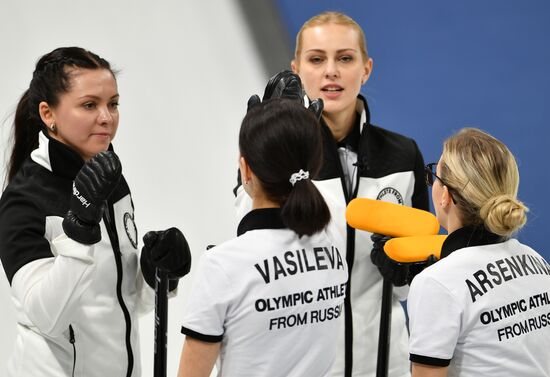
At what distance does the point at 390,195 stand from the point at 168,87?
49.7 inches

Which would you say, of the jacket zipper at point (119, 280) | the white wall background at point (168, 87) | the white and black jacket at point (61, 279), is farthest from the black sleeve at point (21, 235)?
the white wall background at point (168, 87)

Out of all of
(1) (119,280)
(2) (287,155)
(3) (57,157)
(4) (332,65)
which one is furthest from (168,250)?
(4) (332,65)

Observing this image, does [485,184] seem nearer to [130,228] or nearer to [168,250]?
[168,250]

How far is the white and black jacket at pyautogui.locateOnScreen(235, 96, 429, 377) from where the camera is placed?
1743 mm

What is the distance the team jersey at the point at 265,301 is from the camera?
1.22 metres

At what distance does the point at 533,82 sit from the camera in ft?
8.45

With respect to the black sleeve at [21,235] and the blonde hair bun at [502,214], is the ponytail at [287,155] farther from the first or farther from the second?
the black sleeve at [21,235]

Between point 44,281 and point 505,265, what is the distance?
704 mm

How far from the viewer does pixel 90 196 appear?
4.64 ft

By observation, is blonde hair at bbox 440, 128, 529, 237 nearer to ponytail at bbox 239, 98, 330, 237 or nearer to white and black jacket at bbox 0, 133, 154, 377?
ponytail at bbox 239, 98, 330, 237

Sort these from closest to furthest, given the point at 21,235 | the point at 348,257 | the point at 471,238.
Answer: the point at 471,238, the point at 21,235, the point at 348,257

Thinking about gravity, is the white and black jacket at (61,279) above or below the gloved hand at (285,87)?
below

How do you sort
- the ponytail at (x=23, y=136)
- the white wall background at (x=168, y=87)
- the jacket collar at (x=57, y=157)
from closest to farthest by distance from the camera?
1. the jacket collar at (x=57, y=157)
2. the ponytail at (x=23, y=136)
3. the white wall background at (x=168, y=87)

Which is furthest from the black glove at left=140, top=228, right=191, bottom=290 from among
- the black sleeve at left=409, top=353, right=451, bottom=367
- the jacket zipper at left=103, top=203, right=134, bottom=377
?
the black sleeve at left=409, top=353, right=451, bottom=367
